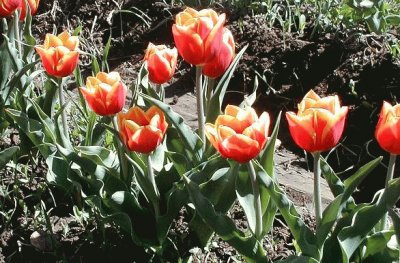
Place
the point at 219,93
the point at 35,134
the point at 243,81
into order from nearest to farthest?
the point at 219,93, the point at 35,134, the point at 243,81

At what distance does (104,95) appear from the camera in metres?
2.07

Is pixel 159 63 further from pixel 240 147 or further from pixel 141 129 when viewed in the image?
pixel 240 147

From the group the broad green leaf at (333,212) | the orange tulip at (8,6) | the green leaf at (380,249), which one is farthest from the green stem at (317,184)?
the orange tulip at (8,6)

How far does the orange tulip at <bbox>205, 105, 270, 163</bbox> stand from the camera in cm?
177

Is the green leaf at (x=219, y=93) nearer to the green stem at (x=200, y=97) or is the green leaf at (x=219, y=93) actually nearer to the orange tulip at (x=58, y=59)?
the green stem at (x=200, y=97)

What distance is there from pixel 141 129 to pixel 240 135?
323mm

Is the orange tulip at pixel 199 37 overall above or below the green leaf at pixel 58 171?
above

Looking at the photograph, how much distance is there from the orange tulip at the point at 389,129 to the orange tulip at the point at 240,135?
26cm

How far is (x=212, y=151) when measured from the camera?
7.43 feet

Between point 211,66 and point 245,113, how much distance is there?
Result: 1.05 ft

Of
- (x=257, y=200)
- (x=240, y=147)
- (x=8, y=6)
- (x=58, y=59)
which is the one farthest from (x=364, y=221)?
(x=8, y=6)

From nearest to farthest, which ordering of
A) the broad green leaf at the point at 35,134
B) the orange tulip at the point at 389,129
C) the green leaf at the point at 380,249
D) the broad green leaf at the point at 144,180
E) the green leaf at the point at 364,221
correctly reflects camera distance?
the orange tulip at the point at 389,129
the green leaf at the point at 364,221
the green leaf at the point at 380,249
the broad green leaf at the point at 144,180
the broad green leaf at the point at 35,134

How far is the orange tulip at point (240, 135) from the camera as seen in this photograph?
1766 mm

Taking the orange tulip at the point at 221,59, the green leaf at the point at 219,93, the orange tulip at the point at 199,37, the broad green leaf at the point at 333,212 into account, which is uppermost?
the orange tulip at the point at 199,37
